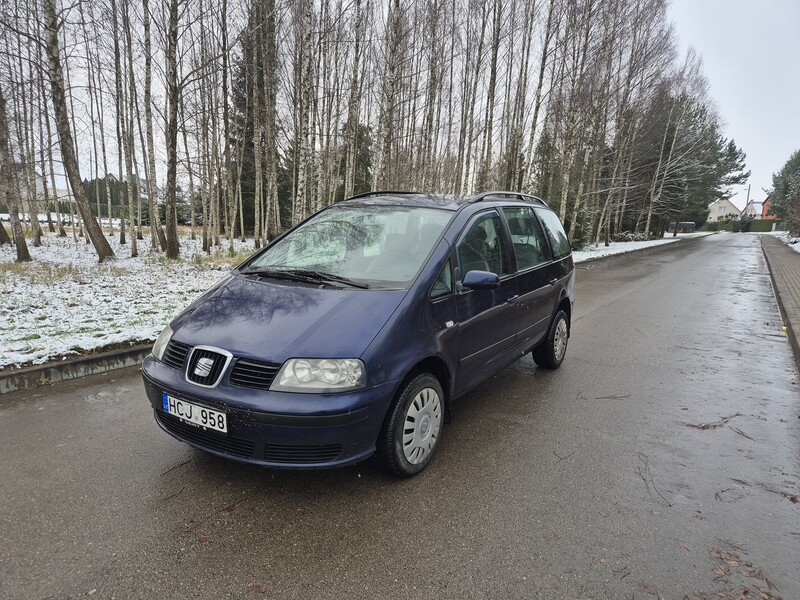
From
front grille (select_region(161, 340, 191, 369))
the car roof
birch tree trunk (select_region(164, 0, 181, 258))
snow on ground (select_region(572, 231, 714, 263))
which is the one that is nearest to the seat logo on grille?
front grille (select_region(161, 340, 191, 369))

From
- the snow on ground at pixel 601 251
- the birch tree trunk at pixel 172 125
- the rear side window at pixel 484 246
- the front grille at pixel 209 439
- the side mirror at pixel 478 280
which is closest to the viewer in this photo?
the front grille at pixel 209 439

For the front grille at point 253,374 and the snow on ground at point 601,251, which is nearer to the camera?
the front grille at point 253,374

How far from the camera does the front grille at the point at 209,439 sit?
2598 millimetres

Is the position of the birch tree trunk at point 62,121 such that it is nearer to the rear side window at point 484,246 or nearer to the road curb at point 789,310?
the rear side window at point 484,246

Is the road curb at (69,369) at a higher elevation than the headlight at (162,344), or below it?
below

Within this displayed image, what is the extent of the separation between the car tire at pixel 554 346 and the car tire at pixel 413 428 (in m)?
2.35

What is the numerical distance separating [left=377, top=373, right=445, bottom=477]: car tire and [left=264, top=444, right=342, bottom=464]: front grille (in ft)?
1.17

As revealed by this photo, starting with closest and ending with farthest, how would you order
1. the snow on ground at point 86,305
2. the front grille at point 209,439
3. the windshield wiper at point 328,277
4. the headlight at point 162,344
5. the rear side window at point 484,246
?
the front grille at point 209,439 → the headlight at point 162,344 → the windshield wiper at point 328,277 → the rear side window at point 484,246 → the snow on ground at point 86,305

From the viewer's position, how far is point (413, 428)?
298cm

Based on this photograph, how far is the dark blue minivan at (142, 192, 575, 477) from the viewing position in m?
2.56

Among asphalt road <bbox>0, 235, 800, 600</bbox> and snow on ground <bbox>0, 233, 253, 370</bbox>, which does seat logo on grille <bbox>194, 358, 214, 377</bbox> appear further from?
snow on ground <bbox>0, 233, 253, 370</bbox>

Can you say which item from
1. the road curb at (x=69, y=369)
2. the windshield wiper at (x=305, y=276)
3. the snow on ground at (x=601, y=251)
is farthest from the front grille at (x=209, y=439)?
the snow on ground at (x=601, y=251)

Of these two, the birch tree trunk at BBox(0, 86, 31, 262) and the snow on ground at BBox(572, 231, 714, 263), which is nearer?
the birch tree trunk at BBox(0, 86, 31, 262)

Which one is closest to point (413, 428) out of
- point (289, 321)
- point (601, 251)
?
point (289, 321)
